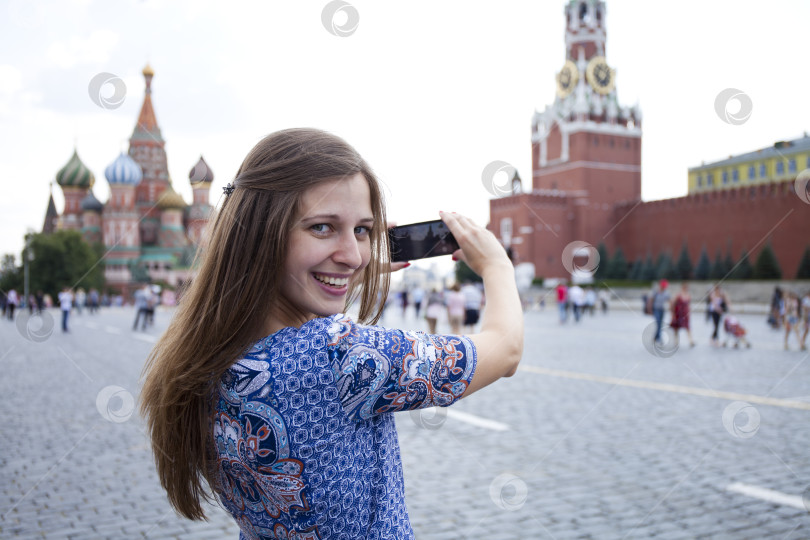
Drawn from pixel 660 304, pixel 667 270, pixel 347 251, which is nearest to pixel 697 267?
pixel 667 270

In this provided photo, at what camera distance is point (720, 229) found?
37.0 meters

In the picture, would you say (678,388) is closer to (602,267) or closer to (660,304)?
(660,304)

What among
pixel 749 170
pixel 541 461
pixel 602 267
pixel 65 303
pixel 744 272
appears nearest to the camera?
pixel 541 461

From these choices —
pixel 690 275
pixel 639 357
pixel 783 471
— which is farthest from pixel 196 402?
pixel 690 275

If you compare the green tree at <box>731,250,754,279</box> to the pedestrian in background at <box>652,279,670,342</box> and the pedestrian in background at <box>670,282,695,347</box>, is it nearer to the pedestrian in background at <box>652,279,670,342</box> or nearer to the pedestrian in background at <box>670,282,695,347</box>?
the pedestrian in background at <box>652,279,670,342</box>

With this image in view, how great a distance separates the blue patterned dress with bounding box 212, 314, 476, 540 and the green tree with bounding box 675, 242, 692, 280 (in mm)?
36778

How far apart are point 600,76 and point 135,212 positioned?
3703 centimetres

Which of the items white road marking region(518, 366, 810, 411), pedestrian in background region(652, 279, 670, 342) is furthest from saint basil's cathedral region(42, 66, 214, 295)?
white road marking region(518, 366, 810, 411)

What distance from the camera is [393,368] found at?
0.95 m

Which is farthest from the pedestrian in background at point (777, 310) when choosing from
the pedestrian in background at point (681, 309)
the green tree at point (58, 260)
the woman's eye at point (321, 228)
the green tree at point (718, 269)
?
the woman's eye at point (321, 228)

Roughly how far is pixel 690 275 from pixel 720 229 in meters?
3.92

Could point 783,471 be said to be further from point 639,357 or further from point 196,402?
point 639,357

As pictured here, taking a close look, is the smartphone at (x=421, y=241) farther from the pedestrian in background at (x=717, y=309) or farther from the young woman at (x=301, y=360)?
the pedestrian in background at (x=717, y=309)

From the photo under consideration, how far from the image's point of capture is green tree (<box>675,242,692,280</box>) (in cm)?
3519
